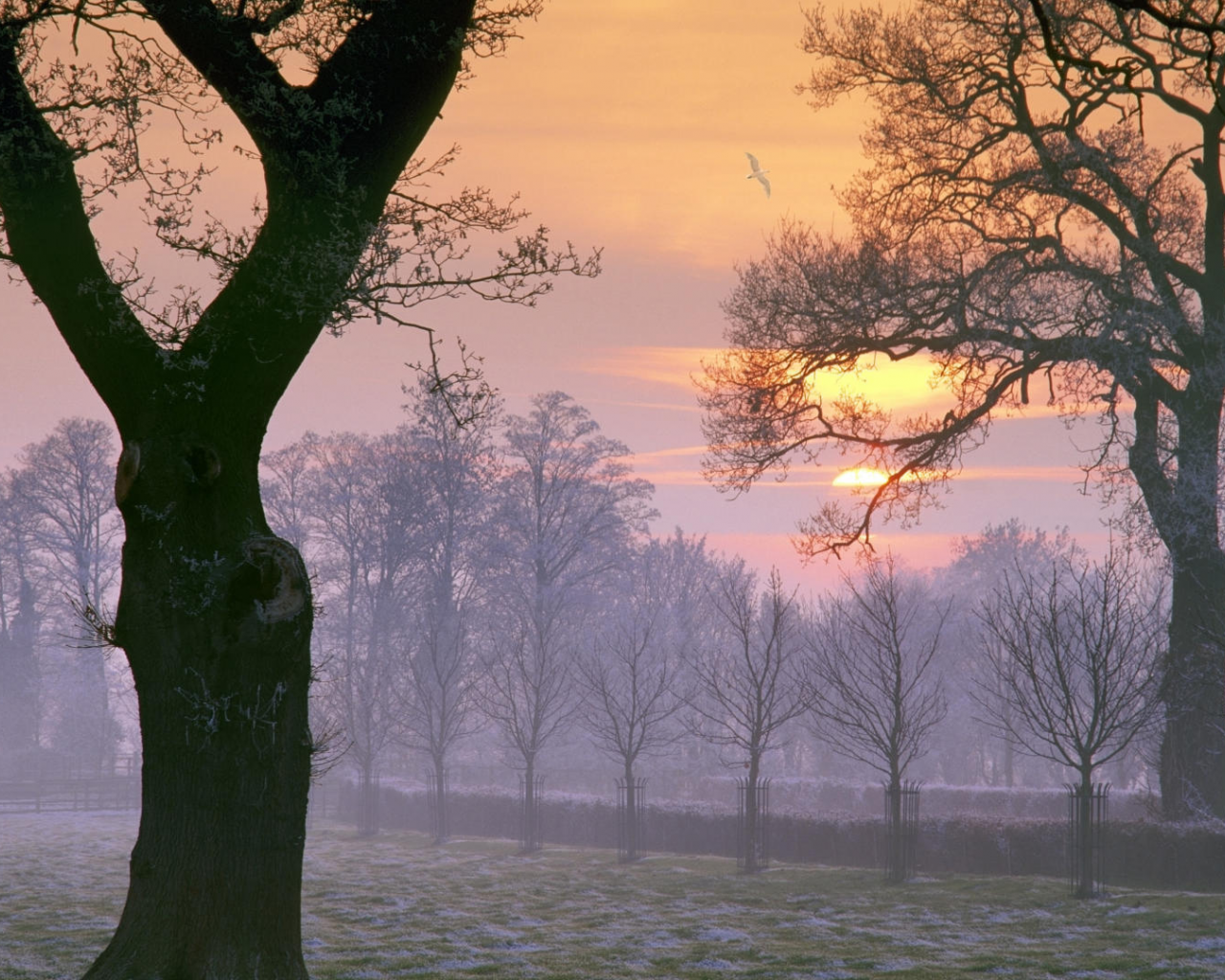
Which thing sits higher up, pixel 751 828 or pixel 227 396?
pixel 227 396

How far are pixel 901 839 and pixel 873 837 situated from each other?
2.94 meters

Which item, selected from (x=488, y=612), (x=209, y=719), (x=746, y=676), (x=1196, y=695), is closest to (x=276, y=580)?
(x=209, y=719)

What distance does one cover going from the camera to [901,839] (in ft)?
68.5

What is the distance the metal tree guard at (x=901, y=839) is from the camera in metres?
20.5

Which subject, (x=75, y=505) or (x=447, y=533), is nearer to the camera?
(x=447, y=533)

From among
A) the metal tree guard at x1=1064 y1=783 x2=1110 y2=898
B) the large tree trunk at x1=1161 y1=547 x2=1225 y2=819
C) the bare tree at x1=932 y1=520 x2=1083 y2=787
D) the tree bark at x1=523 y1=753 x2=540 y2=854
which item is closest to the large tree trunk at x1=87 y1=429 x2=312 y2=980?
the metal tree guard at x1=1064 y1=783 x2=1110 y2=898

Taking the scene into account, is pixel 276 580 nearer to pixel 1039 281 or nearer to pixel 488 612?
pixel 1039 281

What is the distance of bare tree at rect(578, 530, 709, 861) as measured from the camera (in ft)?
129

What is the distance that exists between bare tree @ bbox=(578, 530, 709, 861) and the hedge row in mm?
3930

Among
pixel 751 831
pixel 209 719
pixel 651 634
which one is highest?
pixel 651 634

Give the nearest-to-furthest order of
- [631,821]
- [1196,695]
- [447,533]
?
1. [1196,695]
2. [631,821]
3. [447,533]

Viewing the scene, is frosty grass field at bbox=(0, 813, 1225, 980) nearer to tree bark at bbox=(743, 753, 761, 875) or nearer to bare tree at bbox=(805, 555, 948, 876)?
tree bark at bbox=(743, 753, 761, 875)

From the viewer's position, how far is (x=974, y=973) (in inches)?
442

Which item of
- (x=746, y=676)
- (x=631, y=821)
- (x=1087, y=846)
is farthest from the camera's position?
(x=746, y=676)
